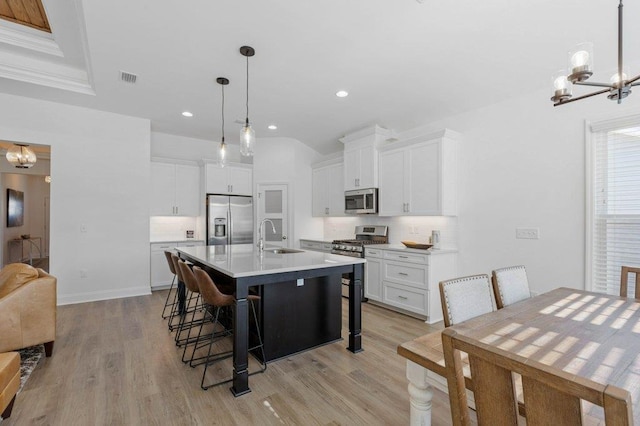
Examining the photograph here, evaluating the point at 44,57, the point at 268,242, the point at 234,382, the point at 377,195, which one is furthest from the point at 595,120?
the point at 44,57

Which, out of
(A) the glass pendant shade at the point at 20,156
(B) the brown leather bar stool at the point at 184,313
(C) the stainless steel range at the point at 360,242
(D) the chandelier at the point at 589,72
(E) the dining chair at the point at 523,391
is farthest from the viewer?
(A) the glass pendant shade at the point at 20,156

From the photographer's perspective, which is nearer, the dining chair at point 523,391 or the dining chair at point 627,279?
the dining chair at point 523,391

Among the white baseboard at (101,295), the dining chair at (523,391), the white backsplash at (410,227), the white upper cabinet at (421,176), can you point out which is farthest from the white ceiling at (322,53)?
the white baseboard at (101,295)

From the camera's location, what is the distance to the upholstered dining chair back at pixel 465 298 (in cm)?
155

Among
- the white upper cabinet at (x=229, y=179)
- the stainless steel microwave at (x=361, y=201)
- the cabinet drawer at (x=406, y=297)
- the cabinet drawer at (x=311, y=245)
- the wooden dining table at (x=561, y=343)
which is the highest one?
the white upper cabinet at (x=229, y=179)

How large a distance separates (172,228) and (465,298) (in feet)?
19.2

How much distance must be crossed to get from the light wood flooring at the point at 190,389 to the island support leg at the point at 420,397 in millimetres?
812

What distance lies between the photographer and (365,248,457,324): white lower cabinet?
3.76 metres

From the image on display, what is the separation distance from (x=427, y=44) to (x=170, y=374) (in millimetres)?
3891

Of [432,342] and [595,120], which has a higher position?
[595,120]

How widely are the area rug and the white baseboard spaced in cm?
174

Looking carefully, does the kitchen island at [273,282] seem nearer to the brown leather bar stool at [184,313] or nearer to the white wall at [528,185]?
the brown leather bar stool at [184,313]

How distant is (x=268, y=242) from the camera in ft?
20.3

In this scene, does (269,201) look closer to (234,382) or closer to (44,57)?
(44,57)
